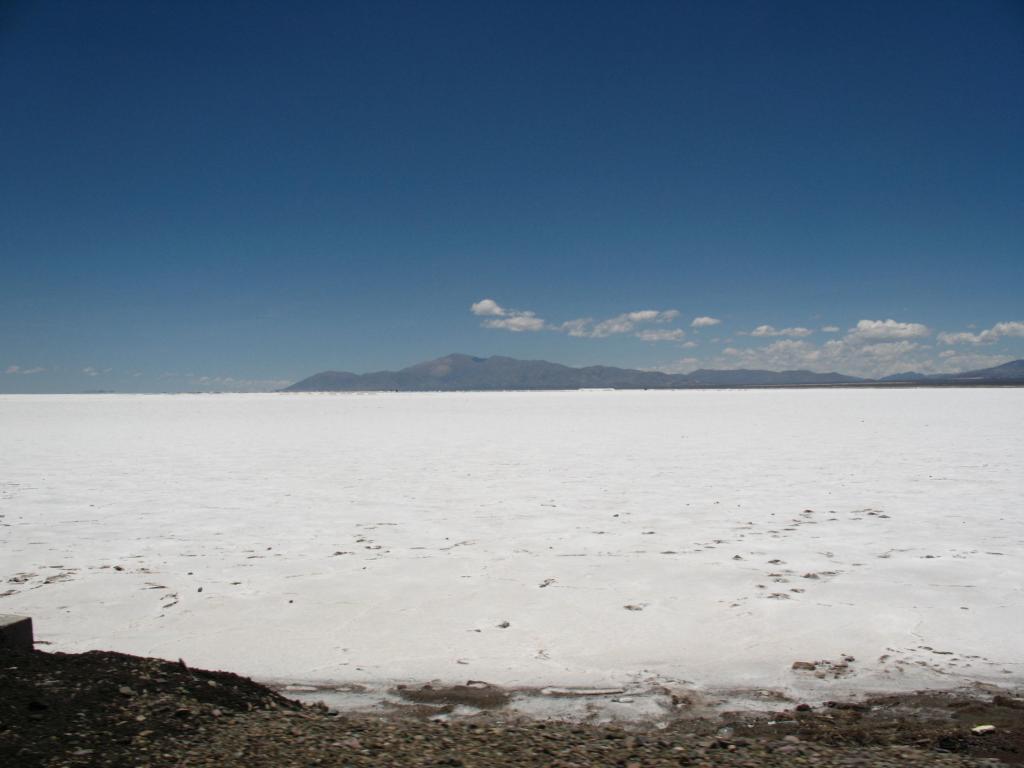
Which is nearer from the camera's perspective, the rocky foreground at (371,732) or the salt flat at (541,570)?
the rocky foreground at (371,732)

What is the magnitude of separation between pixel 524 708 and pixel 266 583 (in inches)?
126

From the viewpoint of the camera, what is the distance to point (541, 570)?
631 cm

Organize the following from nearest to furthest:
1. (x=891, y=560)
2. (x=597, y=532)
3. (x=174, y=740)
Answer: (x=174, y=740) → (x=891, y=560) → (x=597, y=532)

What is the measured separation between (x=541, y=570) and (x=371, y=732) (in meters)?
3.22

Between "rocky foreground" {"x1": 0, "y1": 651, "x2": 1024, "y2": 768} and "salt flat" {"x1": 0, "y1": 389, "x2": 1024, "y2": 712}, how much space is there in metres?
0.50

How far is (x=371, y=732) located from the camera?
322 cm

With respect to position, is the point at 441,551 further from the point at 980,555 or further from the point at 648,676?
the point at 980,555

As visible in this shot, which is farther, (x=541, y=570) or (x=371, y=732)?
(x=541, y=570)

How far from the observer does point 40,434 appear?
22.4m

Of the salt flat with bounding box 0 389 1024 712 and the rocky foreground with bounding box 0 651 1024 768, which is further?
the salt flat with bounding box 0 389 1024 712

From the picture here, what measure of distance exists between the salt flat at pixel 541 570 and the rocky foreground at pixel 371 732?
50 cm

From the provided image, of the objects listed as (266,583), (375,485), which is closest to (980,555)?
(266,583)

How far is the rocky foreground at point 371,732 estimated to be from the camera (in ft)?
9.52

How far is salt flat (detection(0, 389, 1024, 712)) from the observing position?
4.39 m
